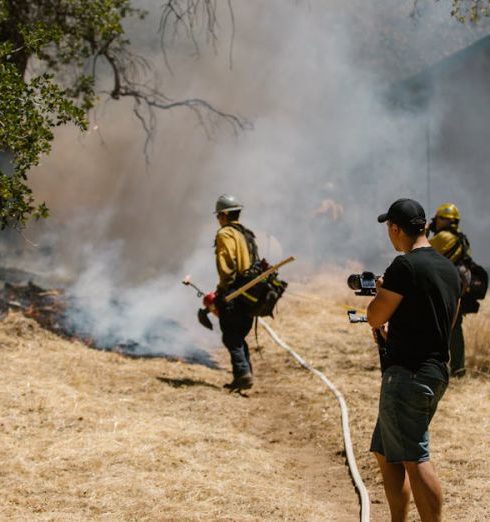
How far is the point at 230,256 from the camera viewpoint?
6.71 metres

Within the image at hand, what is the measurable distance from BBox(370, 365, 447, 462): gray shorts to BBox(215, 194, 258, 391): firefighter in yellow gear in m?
3.52

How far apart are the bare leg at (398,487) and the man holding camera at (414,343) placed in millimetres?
46

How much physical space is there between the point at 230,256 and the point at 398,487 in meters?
3.59

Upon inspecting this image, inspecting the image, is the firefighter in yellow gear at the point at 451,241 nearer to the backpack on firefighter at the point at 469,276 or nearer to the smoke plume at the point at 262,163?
the backpack on firefighter at the point at 469,276

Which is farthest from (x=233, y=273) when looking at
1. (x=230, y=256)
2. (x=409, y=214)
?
(x=409, y=214)

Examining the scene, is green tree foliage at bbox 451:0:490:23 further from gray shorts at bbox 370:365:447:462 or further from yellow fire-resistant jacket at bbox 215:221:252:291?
gray shorts at bbox 370:365:447:462

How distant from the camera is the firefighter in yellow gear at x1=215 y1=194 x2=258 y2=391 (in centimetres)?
671

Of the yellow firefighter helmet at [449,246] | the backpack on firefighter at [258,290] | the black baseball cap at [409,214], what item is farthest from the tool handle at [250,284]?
the black baseball cap at [409,214]

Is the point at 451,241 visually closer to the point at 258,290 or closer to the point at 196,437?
the point at 258,290

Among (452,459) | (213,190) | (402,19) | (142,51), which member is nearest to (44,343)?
(452,459)

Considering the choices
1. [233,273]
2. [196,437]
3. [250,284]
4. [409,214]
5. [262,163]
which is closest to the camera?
[409,214]

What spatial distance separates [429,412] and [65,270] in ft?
29.8

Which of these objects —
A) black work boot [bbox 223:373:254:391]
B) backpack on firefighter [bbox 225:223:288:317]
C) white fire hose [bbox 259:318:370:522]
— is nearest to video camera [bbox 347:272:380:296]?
white fire hose [bbox 259:318:370:522]

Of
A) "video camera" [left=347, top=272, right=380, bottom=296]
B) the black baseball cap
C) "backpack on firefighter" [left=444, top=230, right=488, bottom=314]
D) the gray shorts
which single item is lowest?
the gray shorts
